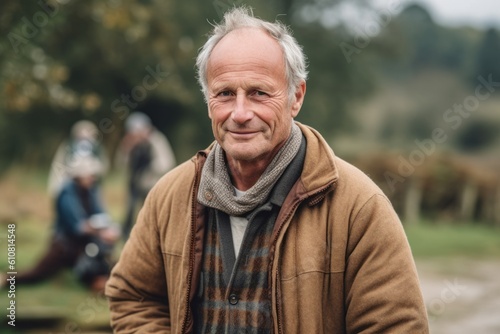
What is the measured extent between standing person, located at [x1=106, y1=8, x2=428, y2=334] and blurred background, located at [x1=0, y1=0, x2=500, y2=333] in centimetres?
413

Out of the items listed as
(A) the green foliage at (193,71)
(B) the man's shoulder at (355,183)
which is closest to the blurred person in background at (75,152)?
(A) the green foliage at (193,71)

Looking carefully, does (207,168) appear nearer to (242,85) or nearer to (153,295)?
(242,85)

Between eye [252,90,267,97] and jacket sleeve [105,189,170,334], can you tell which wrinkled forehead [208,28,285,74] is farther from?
jacket sleeve [105,189,170,334]

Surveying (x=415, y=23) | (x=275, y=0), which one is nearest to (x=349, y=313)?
(x=415, y=23)

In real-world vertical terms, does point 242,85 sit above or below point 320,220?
above

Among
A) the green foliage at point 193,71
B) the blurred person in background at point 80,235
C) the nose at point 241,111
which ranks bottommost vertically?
the nose at point 241,111

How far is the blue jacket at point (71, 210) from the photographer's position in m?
8.64

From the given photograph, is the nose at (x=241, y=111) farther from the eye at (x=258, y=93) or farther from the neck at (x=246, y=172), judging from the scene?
the neck at (x=246, y=172)

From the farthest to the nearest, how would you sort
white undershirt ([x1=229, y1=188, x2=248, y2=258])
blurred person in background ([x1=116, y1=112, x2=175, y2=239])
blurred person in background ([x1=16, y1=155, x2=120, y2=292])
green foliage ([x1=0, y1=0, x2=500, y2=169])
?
green foliage ([x1=0, y1=0, x2=500, y2=169]) → blurred person in background ([x1=116, y1=112, x2=175, y2=239]) → blurred person in background ([x1=16, y1=155, x2=120, y2=292]) → white undershirt ([x1=229, y1=188, x2=248, y2=258])

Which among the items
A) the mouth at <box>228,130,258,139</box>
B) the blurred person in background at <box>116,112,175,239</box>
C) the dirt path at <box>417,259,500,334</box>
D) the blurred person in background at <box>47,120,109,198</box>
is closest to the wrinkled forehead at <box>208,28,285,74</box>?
the mouth at <box>228,130,258,139</box>

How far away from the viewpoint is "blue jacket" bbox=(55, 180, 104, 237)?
8.64 m

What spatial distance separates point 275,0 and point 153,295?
22.2 metres

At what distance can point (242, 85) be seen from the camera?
241 cm

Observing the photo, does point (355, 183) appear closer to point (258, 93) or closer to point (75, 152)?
point (258, 93)
